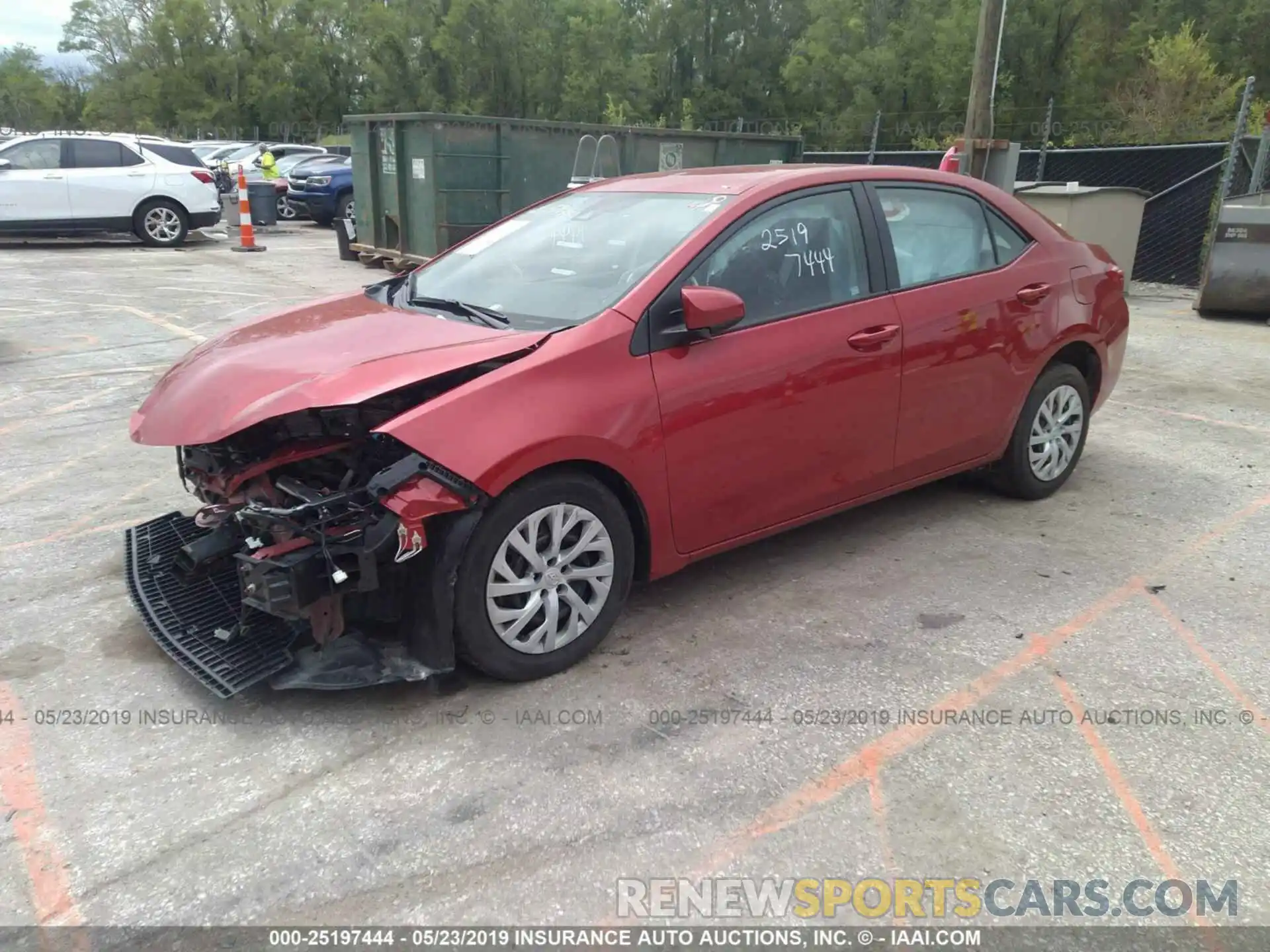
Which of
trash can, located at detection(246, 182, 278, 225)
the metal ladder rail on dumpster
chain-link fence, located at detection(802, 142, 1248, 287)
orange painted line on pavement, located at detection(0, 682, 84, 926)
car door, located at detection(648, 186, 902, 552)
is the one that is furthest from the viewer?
trash can, located at detection(246, 182, 278, 225)

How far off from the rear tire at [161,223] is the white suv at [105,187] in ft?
0.04

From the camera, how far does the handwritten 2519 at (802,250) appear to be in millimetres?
3902

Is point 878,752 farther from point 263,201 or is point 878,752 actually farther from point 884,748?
point 263,201

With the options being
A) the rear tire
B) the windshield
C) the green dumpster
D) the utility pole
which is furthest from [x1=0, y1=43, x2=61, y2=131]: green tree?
the windshield

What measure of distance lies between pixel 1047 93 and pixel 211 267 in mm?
29546

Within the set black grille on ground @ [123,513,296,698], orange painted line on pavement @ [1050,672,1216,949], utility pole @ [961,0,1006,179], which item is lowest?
orange painted line on pavement @ [1050,672,1216,949]

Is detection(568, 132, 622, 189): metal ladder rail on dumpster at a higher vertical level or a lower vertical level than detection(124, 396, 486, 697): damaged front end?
higher

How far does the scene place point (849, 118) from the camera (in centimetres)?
3716

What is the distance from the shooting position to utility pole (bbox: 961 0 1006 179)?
11008mm

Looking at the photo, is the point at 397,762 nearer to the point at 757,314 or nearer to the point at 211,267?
the point at 757,314

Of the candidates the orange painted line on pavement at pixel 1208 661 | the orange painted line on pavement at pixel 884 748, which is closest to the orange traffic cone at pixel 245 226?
the orange painted line on pavement at pixel 884 748

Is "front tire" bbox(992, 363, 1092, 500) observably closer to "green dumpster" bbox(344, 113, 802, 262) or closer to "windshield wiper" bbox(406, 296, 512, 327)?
"windshield wiper" bbox(406, 296, 512, 327)

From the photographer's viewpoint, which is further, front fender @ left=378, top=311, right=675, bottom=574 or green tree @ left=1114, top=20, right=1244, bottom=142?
green tree @ left=1114, top=20, right=1244, bottom=142

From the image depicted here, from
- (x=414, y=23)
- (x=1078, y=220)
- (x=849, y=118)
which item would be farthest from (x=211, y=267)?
(x=414, y=23)
